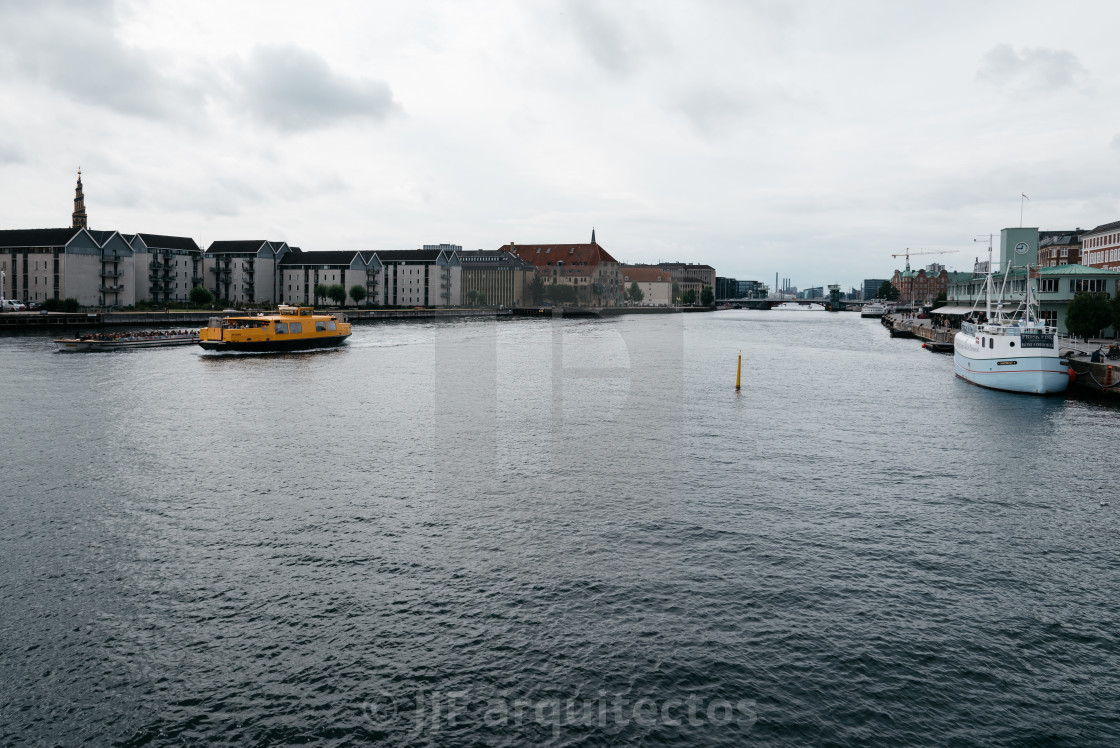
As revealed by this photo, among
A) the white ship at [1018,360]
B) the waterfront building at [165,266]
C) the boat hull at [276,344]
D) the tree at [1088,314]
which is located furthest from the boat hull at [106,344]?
the tree at [1088,314]

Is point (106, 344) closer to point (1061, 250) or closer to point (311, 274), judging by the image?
point (311, 274)

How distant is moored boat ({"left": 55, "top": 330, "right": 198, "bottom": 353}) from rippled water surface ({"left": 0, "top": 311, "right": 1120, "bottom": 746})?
130 feet

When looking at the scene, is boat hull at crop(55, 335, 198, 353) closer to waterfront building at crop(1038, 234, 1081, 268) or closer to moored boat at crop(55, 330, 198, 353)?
moored boat at crop(55, 330, 198, 353)

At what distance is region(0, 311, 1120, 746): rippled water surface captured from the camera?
44.1ft

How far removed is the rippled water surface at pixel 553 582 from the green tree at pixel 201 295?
4334 inches

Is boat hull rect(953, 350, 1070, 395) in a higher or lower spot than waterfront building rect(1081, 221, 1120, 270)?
lower

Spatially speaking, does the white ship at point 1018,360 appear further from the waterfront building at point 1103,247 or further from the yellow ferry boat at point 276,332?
the waterfront building at point 1103,247

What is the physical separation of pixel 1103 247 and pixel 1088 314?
2954 inches

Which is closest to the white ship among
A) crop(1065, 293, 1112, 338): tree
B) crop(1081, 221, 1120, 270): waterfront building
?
crop(1065, 293, 1112, 338): tree

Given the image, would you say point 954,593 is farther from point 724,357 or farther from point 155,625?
point 724,357

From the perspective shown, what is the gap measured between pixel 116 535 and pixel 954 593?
22468 mm

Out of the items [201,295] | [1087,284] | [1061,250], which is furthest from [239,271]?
[1061,250]

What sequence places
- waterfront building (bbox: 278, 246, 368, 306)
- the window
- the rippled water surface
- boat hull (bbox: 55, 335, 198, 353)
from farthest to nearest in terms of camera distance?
waterfront building (bbox: 278, 246, 368, 306) → the window → boat hull (bbox: 55, 335, 198, 353) → the rippled water surface

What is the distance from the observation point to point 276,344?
267ft
